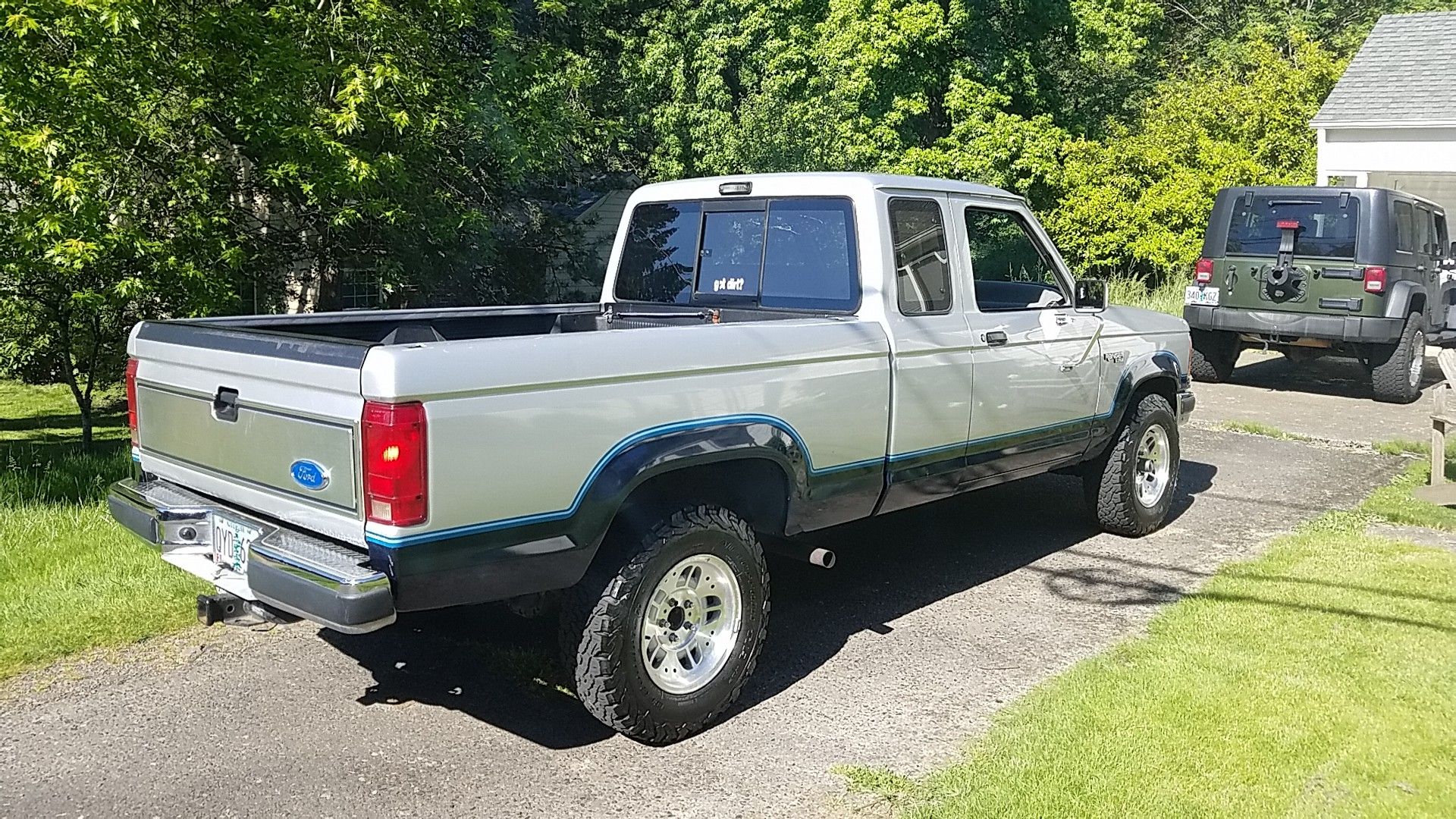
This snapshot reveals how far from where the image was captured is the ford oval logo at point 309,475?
3758 mm

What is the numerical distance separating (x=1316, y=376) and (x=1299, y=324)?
2700 millimetres

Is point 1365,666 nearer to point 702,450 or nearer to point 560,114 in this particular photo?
point 702,450

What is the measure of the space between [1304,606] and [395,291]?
33.7ft

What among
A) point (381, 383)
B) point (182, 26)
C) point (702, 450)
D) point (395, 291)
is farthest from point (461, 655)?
point (395, 291)

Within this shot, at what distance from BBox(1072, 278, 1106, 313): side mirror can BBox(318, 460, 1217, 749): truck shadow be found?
1.48m

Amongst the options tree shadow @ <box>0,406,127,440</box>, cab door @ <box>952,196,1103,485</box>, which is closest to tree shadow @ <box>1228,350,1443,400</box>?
cab door @ <box>952,196,1103,485</box>

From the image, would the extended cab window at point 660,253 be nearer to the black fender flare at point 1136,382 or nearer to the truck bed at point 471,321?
the truck bed at point 471,321

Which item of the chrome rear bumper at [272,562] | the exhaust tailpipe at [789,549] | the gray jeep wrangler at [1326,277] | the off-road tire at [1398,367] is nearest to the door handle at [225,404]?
the chrome rear bumper at [272,562]

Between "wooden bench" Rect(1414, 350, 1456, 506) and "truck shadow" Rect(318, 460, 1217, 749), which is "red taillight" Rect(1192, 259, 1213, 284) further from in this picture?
"truck shadow" Rect(318, 460, 1217, 749)

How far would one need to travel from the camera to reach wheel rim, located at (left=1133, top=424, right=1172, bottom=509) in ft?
24.0

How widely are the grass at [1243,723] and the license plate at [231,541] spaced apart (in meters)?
2.23

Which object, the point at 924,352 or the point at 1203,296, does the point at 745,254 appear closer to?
the point at 924,352

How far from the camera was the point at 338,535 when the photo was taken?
3752 mm

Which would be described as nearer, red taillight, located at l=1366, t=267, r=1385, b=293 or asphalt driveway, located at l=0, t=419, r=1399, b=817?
asphalt driveway, located at l=0, t=419, r=1399, b=817
